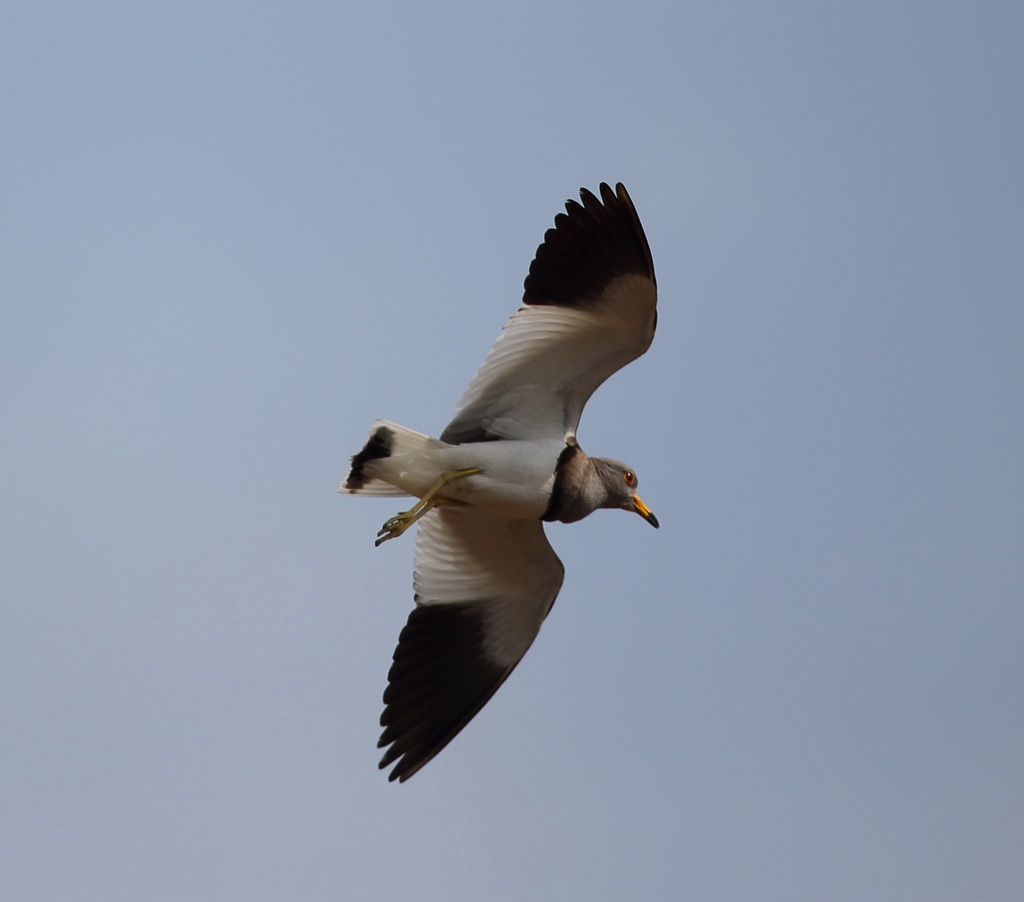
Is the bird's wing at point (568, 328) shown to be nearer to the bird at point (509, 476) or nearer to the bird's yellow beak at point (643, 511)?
the bird at point (509, 476)

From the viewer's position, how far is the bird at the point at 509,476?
10.5 meters

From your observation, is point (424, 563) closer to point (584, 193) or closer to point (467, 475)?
point (467, 475)

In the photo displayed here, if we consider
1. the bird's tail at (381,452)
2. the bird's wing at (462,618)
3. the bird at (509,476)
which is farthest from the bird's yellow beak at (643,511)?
the bird's tail at (381,452)

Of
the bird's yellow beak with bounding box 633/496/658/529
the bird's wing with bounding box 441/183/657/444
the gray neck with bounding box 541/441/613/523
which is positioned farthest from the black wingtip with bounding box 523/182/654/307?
the bird's yellow beak with bounding box 633/496/658/529

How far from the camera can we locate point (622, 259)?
10398 mm

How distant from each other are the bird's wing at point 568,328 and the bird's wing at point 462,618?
0.82m

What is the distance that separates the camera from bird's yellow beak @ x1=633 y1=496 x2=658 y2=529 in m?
11.4

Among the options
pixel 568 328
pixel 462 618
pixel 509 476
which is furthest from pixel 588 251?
pixel 462 618

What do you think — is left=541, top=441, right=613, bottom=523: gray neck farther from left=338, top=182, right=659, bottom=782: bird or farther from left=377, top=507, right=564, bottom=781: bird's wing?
left=377, top=507, right=564, bottom=781: bird's wing

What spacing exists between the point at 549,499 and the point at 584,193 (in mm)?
2142

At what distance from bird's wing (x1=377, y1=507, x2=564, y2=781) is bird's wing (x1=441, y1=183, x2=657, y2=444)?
2.69 ft

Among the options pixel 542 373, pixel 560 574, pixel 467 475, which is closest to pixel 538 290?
pixel 542 373

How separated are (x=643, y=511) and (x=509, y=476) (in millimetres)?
1391

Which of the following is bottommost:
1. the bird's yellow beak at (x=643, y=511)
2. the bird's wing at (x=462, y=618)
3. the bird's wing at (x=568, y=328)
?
the bird's wing at (x=462, y=618)
